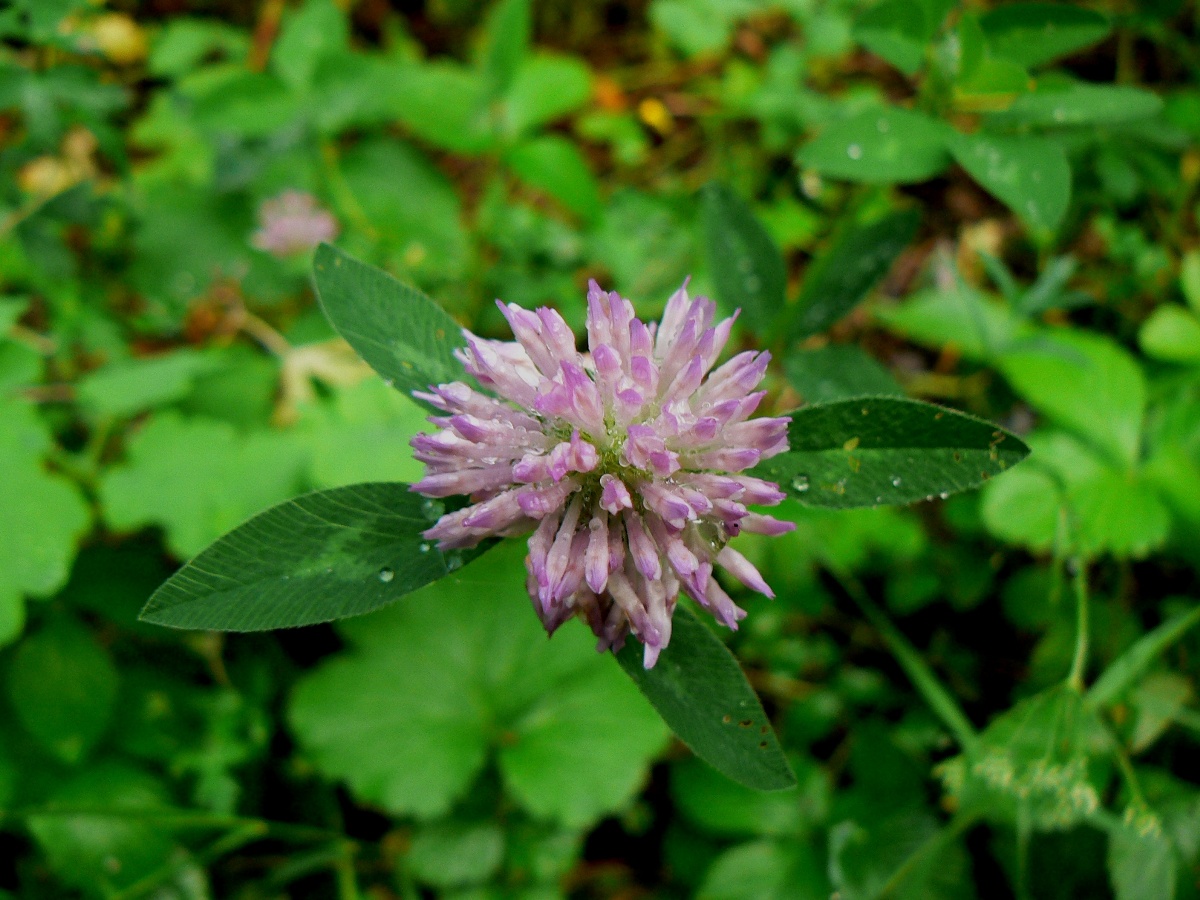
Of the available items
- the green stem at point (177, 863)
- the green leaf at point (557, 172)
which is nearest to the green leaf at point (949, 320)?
the green leaf at point (557, 172)

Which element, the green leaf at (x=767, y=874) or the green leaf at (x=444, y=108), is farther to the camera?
the green leaf at (x=444, y=108)

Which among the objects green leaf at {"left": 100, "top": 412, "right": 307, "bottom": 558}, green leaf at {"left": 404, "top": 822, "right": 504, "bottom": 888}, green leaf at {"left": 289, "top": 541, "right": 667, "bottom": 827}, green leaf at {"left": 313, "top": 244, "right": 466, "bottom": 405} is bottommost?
green leaf at {"left": 404, "top": 822, "right": 504, "bottom": 888}

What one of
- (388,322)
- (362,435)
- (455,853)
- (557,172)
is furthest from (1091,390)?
(455,853)

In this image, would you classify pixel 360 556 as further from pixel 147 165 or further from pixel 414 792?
pixel 147 165

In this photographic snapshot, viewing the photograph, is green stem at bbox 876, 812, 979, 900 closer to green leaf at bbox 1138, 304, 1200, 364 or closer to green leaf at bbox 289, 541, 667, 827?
green leaf at bbox 289, 541, 667, 827

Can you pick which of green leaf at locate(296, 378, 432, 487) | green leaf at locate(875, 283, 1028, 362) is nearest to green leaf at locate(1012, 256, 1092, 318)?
green leaf at locate(875, 283, 1028, 362)

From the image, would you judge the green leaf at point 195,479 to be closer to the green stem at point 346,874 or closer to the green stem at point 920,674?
the green stem at point 346,874
